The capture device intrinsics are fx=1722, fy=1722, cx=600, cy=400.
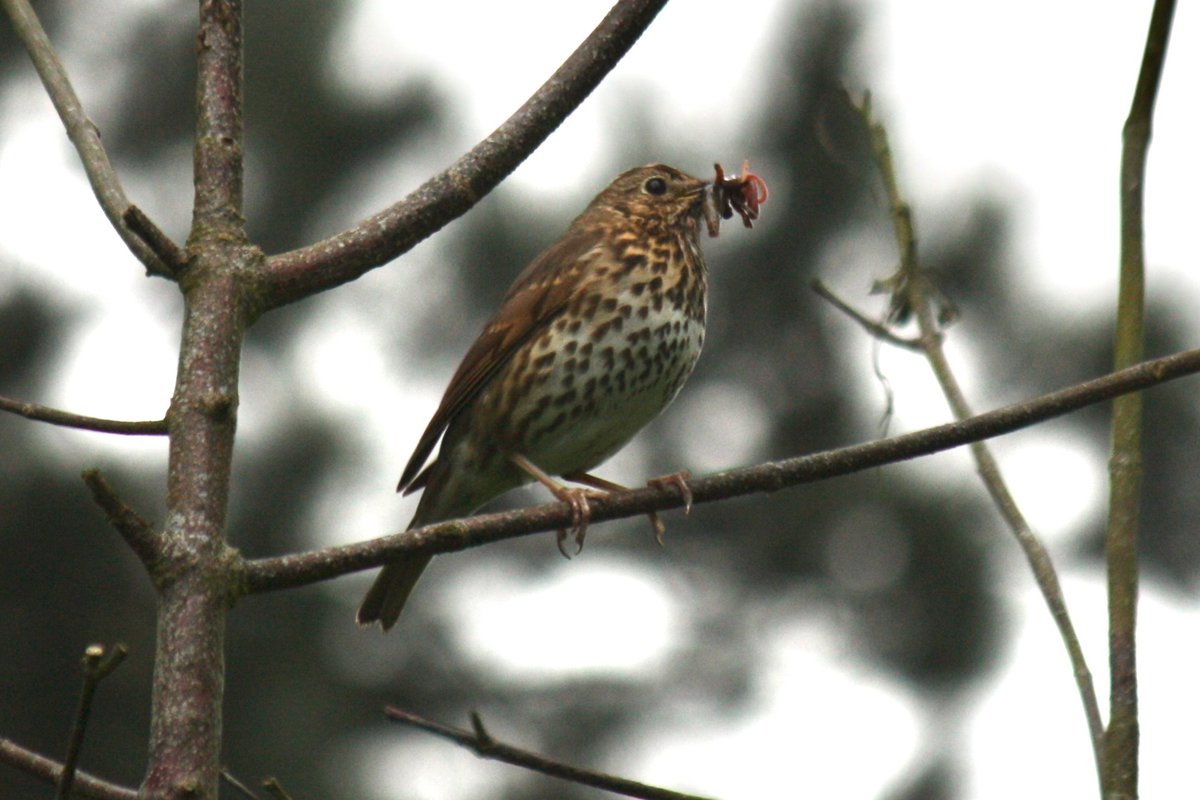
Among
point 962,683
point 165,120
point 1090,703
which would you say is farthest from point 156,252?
point 962,683

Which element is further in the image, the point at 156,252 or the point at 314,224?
the point at 314,224

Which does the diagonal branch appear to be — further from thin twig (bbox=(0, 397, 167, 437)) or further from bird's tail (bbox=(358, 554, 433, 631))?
bird's tail (bbox=(358, 554, 433, 631))

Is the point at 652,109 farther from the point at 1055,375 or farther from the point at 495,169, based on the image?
the point at 495,169

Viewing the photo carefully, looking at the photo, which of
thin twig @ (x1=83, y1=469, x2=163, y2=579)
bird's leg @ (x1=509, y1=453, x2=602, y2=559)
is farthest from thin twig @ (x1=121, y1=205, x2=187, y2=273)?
bird's leg @ (x1=509, y1=453, x2=602, y2=559)

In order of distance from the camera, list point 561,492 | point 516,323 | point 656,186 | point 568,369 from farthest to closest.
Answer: point 656,186 < point 516,323 < point 568,369 < point 561,492

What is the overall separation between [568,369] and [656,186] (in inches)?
40.2

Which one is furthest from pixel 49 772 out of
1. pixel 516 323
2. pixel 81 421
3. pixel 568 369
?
pixel 516 323

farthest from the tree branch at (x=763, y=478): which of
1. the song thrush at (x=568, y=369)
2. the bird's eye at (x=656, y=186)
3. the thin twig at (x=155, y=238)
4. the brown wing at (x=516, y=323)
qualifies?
the bird's eye at (x=656, y=186)

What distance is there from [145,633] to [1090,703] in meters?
10.6

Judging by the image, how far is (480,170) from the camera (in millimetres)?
2545

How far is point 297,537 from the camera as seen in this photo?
519 inches

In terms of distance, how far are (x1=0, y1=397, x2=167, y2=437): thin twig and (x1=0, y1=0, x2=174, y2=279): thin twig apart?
0.81 ft

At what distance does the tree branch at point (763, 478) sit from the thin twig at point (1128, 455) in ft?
0.39

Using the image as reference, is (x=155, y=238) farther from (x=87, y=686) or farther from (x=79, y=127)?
(x=87, y=686)
